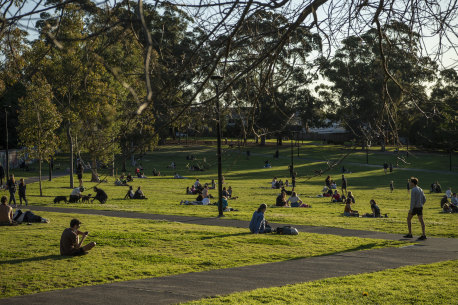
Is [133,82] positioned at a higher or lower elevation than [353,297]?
higher

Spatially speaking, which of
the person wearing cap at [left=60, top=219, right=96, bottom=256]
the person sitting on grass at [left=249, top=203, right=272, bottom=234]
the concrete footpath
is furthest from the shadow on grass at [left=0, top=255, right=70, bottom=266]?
the person sitting on grass at [left=249, top=203, right=272, bottom=234]

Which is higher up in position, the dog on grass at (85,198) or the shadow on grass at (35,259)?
the dog on grass at (85,198)

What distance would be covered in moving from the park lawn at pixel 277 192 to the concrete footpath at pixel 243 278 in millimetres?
2221

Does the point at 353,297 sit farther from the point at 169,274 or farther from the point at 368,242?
the point at 368,242

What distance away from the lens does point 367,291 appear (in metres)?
8.80

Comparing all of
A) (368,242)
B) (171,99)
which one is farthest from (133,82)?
(368,242)

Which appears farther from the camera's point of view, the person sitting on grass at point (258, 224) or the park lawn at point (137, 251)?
the person sitting on grass at point (258, 224)

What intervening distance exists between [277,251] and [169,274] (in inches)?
144

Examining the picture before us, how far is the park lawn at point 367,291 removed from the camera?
823cm

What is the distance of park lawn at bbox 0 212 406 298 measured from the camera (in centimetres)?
1022

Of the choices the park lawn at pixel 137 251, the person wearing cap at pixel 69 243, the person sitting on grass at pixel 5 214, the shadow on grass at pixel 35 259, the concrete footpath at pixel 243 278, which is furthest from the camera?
the person sitting on grass at pixel 5 214

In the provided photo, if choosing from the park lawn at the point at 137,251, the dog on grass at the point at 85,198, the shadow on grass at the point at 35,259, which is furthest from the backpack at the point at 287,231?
the dog on grass at the point at 85,198

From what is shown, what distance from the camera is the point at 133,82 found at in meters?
4.98

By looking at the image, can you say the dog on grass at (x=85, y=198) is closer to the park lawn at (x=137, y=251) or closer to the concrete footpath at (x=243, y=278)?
the park lawn at (x=137, y=251)
